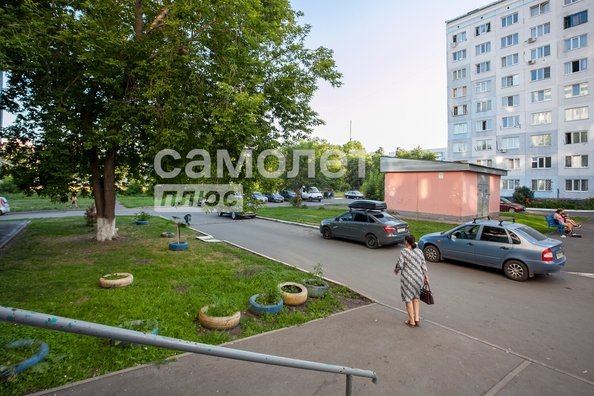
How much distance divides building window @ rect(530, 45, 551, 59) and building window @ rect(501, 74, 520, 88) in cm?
254

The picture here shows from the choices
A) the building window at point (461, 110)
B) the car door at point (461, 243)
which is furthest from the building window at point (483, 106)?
the car door at point (461, 243)

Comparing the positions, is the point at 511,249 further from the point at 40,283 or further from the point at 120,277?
the point at 40,283

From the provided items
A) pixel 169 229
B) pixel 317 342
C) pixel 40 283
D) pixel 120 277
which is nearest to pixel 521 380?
pixel 317 342

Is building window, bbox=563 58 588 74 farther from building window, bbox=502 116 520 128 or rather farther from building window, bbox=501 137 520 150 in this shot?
building window, bbox=501 137 520 150

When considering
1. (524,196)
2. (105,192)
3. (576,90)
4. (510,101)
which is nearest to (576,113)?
(576,90)

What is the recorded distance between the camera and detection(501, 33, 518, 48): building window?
38500 mm

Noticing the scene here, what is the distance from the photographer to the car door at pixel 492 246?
871cm

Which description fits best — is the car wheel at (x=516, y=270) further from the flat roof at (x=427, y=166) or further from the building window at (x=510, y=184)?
the building window at (x=510, y=184)

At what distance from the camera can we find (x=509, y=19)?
39.1 metres

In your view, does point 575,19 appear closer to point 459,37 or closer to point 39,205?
point 459,37

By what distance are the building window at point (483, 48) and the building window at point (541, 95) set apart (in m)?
8.76

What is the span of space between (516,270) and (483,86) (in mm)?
41124

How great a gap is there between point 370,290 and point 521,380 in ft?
12.3

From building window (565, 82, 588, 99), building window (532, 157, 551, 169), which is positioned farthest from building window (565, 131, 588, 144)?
building window (565, 82, 588, 99)
